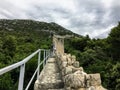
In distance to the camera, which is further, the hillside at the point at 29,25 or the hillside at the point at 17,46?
the hillside at the point at 29,25

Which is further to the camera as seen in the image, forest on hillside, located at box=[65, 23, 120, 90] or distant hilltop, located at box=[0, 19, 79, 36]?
distant hilltop, located at box=[0, 19, 79, 36]

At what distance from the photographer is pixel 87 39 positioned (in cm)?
3906

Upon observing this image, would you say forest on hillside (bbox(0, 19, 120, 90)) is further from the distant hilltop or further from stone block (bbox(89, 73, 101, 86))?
the distant hilltop

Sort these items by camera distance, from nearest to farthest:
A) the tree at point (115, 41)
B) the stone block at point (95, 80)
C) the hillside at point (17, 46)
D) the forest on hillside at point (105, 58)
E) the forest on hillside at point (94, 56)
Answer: the stone block at point (95, 80), the hillside at point (17, 46), the forest on hillside at point (94, 56), the forest on hillside at point (105, 58), the tree at point (115, 41)

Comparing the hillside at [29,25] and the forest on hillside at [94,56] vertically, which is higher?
the hillside at [29,25]

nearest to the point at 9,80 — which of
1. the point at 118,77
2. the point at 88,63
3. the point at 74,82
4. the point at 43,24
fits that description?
the point at 74,82

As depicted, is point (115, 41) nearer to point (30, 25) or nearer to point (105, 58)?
point (105, 58)

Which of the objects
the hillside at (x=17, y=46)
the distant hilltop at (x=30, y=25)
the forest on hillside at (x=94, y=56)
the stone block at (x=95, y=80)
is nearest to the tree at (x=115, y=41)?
the forest on hillside at (x=94, y=56)

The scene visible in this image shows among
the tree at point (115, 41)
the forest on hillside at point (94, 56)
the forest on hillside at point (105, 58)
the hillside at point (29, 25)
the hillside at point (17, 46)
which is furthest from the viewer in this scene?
the hillside at point (29, 25)

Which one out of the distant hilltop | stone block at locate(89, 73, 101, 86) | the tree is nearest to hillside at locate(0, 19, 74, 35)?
the distant hilltop

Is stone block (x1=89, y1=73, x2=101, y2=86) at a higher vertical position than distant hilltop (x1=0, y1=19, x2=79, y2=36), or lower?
lower

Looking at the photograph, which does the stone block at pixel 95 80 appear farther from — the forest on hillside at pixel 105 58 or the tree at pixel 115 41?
the tree at pixel 115 41

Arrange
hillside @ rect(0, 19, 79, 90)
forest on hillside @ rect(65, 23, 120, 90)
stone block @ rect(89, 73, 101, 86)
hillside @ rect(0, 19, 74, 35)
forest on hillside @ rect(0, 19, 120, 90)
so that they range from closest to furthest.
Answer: stone block @ rect(89, 73, 101, 86) < hillside @ rect(0, 19, 79, 90) < forest on hillside @ rect(0, 19, 120, 90) < forest on hillside @ rect(65, 23, 120, 90) < hillside @ rect(0, 19, 74, 35)

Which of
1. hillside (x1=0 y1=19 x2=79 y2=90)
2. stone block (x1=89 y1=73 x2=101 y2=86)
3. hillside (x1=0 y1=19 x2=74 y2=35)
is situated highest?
hillside (x1=0 y1=19 x2=74 y2=35)
